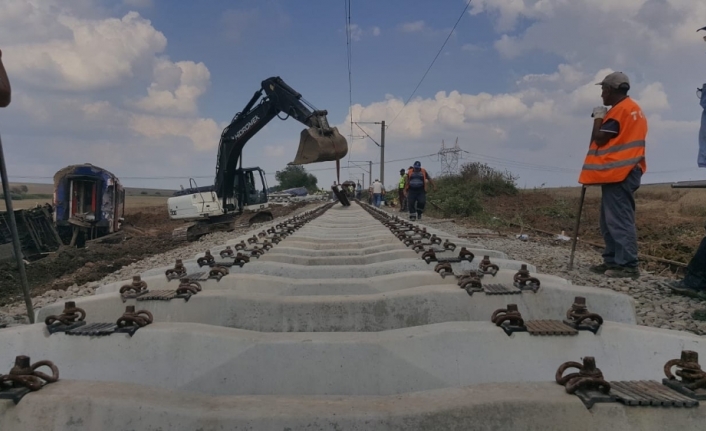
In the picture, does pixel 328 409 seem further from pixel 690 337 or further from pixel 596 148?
pixel 596 148

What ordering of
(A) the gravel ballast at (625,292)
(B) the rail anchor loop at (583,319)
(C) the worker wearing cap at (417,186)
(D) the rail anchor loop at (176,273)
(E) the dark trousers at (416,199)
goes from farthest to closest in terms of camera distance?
(E) the dark trousers at (416,199) → (C) the worker wearing cap at (417,186) → (A) the gravel ballast at (625,292) → (D) the rail anchor loop at (176,273) → (B) the rail anchor loop at (583,319)

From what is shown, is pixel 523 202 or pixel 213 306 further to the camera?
pixel 523 202

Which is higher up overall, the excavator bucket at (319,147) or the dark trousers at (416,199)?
the excavator bucket at (319,147)

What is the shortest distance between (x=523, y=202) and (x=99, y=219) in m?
15.8

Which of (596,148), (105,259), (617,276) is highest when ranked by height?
(596,148)

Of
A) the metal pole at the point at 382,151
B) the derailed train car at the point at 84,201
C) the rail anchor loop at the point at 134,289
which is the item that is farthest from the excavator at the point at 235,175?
the metal pole at the point at 382,151

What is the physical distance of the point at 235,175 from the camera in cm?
1686

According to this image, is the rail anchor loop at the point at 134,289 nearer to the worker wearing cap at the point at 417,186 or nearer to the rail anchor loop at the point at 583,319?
the rail anchor loop at the point at 583,319

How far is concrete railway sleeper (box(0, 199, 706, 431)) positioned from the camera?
4.72 ft

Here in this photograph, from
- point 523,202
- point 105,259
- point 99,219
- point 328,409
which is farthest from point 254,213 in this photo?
point 328,409

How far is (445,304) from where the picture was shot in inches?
103

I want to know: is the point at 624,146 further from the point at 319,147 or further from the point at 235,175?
the point at 235,175

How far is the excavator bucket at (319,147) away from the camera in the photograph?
38.5 ft

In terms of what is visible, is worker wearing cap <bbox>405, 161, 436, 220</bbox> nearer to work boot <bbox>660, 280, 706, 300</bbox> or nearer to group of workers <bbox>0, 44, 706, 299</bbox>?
group of workers <bbox>0, 44, 706, 299</bbox>
